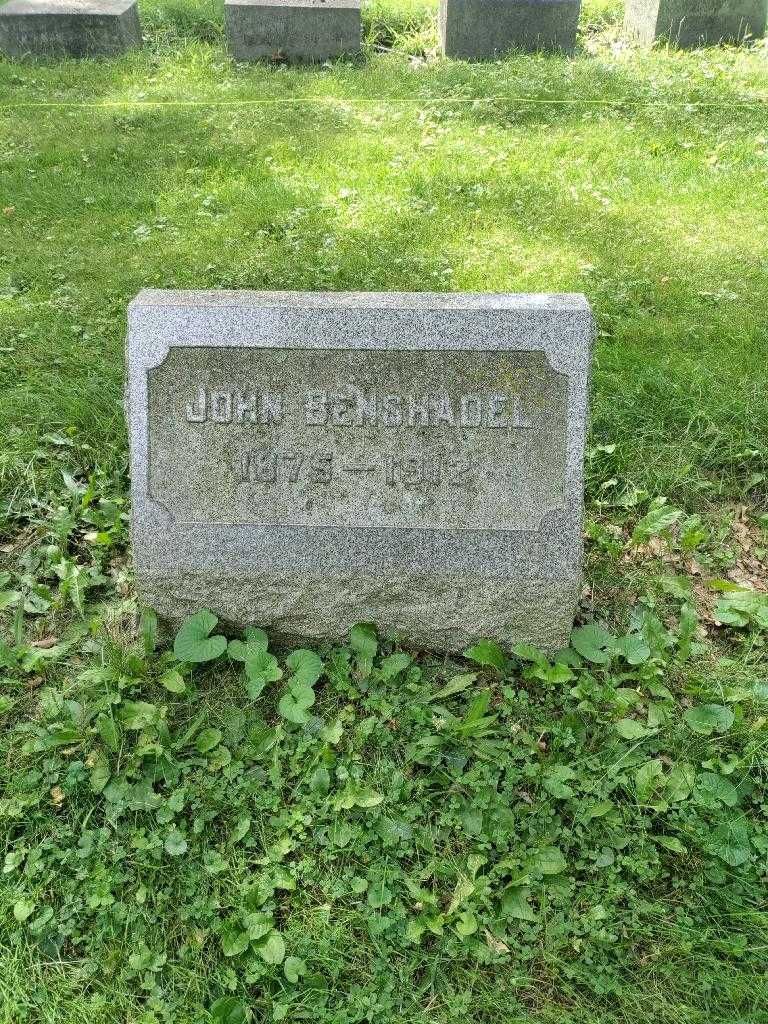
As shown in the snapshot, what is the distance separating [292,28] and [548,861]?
8.15 m

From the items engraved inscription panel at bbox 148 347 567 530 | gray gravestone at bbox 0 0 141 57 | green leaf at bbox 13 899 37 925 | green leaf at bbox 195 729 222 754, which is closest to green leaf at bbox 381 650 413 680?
engraved inscription panel at bbox 148 347 567 530

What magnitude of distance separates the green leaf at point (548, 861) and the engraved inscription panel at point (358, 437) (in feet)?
3.17

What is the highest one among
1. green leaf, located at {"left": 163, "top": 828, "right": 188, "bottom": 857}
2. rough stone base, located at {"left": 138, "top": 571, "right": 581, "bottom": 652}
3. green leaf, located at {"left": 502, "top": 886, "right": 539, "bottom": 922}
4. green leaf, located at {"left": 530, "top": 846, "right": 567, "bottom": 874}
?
rough stone base, located at {"left": 138, "top": 571, "right": 581, "bottom": 652}

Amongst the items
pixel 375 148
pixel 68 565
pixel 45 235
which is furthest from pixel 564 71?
pixel 68 565

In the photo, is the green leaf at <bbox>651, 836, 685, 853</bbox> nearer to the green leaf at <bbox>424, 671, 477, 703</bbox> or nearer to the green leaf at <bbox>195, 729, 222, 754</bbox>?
the green leaf at <bbox>424, 671, 477, 703</bbox>

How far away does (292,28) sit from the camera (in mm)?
8086

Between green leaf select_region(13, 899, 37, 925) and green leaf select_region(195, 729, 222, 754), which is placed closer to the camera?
green leaf select_region(13, 899, 37, 925)

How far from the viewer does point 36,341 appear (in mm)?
4320

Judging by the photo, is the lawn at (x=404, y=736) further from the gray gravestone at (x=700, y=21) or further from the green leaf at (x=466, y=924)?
the gray gravestone at (x=700, y=21)

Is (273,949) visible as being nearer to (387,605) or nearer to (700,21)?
(387,605)

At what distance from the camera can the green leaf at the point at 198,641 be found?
108 inches

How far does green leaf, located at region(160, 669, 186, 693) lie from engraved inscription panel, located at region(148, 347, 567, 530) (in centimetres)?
50

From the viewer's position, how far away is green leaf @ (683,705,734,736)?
8.62 feet

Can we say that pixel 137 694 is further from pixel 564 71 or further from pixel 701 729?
pixel 564 71
